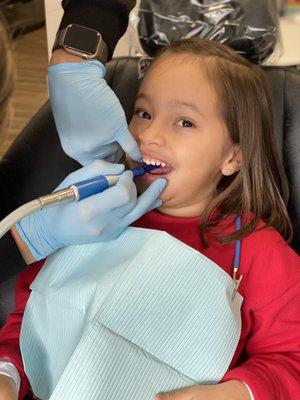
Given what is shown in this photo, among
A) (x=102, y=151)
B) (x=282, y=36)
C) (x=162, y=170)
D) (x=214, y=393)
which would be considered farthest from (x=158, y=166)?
(x=282, y=36)

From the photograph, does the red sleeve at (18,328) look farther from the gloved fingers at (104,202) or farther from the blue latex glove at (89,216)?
the gloved fingers at (104,202)

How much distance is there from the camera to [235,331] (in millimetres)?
952

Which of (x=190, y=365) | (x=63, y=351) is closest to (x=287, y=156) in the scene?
(x=190, y=365)

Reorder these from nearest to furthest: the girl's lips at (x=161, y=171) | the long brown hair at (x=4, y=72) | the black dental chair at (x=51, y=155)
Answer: the long brown hair at (x=4, y=72)
the girl's lips at (x=161, y=171)
the black dental chair at (x=51, y=155)

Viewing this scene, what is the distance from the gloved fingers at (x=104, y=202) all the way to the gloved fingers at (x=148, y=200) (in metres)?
0.07

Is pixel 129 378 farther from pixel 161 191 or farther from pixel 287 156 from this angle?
pixel 287 156

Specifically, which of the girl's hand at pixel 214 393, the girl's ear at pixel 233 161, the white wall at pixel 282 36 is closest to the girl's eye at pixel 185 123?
the girl's ear at pixel 233 161

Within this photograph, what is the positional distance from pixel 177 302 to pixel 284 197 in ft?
1.48

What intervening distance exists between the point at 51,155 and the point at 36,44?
2.73m

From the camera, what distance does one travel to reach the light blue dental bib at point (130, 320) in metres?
0.85

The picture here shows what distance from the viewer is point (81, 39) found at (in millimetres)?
1022

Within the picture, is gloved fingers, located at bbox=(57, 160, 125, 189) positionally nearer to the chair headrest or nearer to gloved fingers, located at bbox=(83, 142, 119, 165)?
gloved fingers, located at bbox=(83, 142, 119, 165)

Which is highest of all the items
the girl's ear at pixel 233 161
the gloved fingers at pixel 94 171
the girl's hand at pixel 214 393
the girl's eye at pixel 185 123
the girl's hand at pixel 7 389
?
the girl's eye at pixel 185 123

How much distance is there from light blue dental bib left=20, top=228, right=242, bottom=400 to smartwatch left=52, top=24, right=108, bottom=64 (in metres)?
0.35
